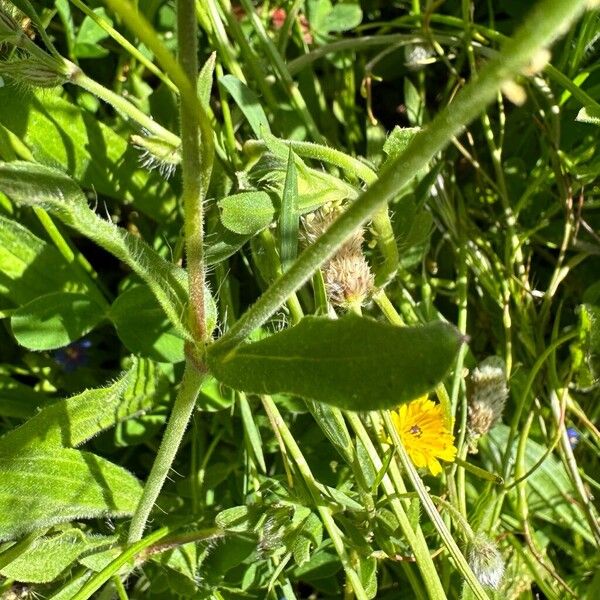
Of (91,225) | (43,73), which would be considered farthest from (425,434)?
(43,73)

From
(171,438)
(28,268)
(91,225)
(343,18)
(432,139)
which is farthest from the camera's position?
(343,18)

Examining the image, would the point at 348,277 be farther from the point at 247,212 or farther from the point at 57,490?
the point at 57,490

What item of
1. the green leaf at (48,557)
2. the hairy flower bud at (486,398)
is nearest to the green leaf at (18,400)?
the green leaf at (48,557)

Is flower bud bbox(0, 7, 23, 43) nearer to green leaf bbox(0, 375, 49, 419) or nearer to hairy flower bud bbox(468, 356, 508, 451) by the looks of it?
green leaf bbox(0, 375, 49, 419)

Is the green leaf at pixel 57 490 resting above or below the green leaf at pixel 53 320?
below

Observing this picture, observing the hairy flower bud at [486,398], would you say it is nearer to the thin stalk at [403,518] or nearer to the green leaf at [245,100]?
the thin stalk at [403,518]

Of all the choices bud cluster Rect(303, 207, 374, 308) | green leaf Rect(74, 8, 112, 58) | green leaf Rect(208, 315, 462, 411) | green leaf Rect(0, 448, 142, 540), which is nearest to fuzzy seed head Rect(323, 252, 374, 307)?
bud cluster Rect(303, 207, 374, 308)
